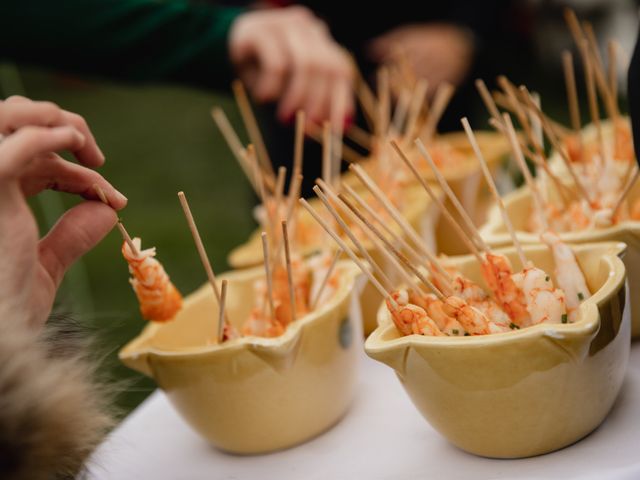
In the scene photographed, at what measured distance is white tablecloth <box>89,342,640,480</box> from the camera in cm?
65

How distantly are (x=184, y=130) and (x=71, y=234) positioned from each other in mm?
4974

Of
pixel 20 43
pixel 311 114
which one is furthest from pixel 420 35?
pixel 20 43

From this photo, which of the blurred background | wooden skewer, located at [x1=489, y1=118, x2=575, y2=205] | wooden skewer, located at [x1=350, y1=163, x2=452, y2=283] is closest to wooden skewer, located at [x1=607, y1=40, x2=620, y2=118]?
wooden skewer, located at [x1=489, y1=118, x2=575, y2=205]

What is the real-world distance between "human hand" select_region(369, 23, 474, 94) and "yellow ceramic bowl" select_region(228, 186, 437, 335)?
699 millimetres

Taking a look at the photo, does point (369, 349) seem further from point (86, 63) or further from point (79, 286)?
point (79, 286)

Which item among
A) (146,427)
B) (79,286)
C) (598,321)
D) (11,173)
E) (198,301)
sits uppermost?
(11,173)

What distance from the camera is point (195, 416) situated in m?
0.79

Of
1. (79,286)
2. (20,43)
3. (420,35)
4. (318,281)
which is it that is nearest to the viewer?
(318,281)

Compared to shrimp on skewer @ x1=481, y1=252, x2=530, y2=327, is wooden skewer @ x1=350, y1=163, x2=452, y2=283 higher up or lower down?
higher up

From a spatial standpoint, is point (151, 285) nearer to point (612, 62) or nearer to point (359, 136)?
point (612, 62)

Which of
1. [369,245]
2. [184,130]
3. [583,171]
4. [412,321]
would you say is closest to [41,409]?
[412,321]

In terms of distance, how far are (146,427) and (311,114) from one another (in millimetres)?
655

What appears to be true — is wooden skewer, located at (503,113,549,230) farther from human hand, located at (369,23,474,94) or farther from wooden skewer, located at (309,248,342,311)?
human hand, located at (369,23,474,94)

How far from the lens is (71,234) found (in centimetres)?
67
